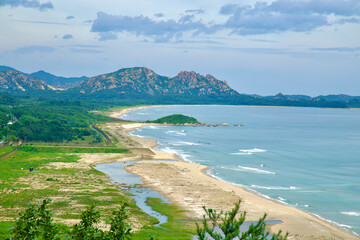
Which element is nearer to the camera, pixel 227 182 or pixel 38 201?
pixel 38 201

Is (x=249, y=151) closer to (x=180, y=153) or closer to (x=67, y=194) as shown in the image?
(x=180, y=153)

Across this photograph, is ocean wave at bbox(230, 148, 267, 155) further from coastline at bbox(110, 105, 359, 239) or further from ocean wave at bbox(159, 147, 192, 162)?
coastline at bbox(110, 105, 359, 239)

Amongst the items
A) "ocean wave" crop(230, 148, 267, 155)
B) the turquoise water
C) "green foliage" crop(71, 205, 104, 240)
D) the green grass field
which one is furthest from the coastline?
"green foliage" crop(71, 205, 104, 240)

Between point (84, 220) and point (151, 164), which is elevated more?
point (84, 220)

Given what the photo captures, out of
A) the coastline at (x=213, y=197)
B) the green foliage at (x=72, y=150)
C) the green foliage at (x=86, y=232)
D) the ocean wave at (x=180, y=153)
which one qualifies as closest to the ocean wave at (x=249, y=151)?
the ocean wave at (x=180, y=153)

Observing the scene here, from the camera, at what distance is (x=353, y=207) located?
234ft

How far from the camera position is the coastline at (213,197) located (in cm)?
5903

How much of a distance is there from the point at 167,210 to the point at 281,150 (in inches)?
3524

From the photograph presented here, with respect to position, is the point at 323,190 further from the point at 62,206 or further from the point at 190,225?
the point at 62,206

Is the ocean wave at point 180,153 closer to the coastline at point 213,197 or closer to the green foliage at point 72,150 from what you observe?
the coastline at point 213,197

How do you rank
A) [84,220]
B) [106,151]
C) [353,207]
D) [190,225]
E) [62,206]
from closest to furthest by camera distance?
[84,220]
[190,225]
[62,206]
[353,207]
[106,151]

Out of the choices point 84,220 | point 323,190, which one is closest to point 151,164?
point 323,190

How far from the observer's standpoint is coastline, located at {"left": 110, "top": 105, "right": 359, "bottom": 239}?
59028mm

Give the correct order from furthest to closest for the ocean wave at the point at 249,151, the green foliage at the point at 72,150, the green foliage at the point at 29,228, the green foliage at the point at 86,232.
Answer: the ocean wave at the point at 249,151
the green foliage at the point at 72,150
the green foliage at the point at 29,228
the green foliage at the point at 86,232
